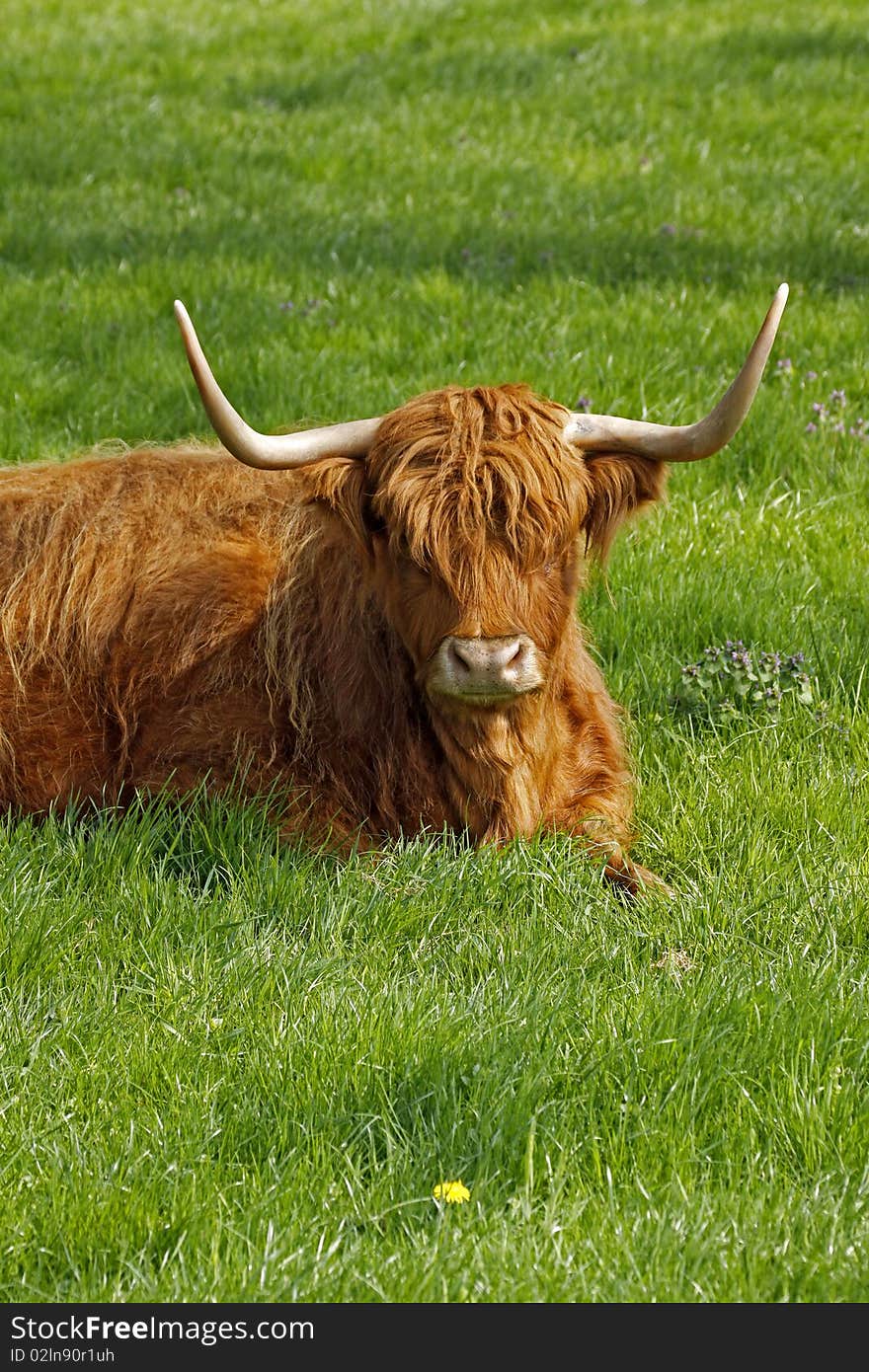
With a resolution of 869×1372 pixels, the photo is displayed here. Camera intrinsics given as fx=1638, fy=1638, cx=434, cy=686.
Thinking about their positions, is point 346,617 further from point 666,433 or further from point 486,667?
point 666,433

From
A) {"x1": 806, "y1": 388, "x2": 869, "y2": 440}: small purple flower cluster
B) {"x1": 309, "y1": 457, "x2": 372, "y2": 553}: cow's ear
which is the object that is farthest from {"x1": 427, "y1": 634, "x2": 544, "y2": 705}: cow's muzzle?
{"x1": 806, "y1": 388, "x2": 869, "y2": 440}: small purple flower cluster

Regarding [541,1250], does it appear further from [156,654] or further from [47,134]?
[47,134]

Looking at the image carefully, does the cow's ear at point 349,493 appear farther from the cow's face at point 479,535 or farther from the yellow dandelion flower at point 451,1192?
the yellow dandelion flower at point 451,1192

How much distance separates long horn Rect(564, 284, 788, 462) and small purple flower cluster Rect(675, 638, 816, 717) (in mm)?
1052

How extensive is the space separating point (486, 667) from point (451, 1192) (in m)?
1.32

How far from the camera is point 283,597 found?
4.76 m

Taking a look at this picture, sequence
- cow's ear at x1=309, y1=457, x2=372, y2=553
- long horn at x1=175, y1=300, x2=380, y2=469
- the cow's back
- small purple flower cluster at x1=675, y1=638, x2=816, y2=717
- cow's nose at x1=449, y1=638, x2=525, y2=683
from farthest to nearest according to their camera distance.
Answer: small purple flower cluster at x1=675, y1=638, x2=816, y2=717, the cow's back, cow's ear at x1=309, y1=457, x2=372, y2=553, long horn at x1=175, y1=300, x2=380, y2=469, cow's nose at x1=449, y1=638, x2=525, y2=683

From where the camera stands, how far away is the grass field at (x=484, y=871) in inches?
115

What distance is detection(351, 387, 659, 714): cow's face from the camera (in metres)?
3.95

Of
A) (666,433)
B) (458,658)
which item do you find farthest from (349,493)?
(666,433)

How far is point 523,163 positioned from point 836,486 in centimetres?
423

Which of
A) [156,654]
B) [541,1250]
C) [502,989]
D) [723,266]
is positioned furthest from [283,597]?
[723,266]

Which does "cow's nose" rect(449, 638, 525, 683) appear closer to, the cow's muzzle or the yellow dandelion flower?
the cow's muzzle

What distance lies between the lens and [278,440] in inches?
168
